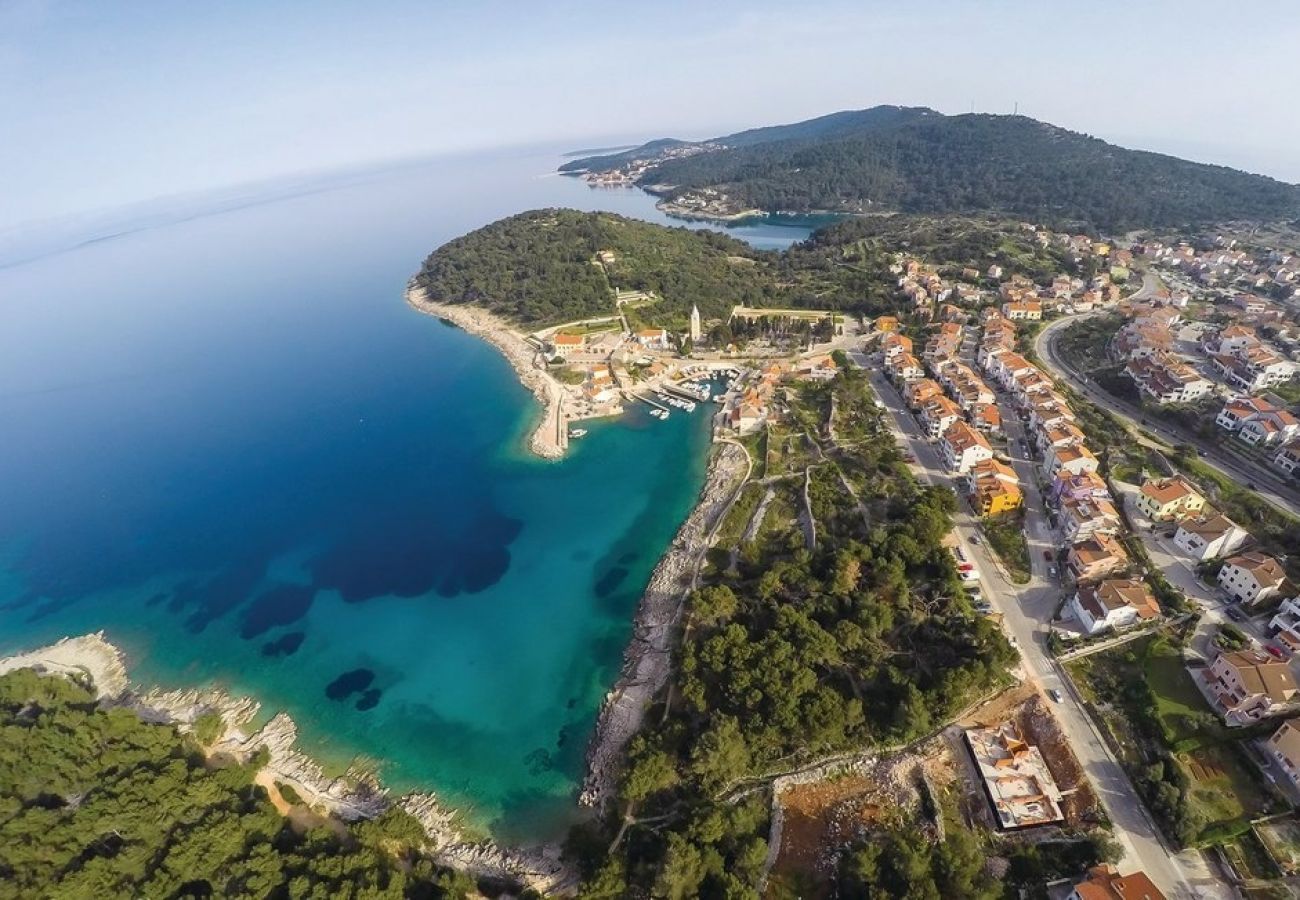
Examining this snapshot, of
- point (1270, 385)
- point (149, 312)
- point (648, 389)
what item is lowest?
point (149, 312)

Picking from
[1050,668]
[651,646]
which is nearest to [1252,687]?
[1050,668]

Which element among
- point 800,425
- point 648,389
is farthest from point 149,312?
point 800,425

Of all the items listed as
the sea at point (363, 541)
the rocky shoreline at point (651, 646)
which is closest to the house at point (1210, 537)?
the rocky shoreline at point (651, 646)

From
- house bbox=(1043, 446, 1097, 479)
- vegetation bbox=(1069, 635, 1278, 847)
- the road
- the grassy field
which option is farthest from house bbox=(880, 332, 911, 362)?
vegetation bbox=(1069, 635, 1278, 847)

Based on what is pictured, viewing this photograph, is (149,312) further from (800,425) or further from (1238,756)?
(1238,756)

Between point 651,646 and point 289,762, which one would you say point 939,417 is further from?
point 289,762

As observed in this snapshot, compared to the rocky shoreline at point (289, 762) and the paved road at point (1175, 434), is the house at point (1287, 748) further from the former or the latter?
the rocky shoreline at point (289, 762)
